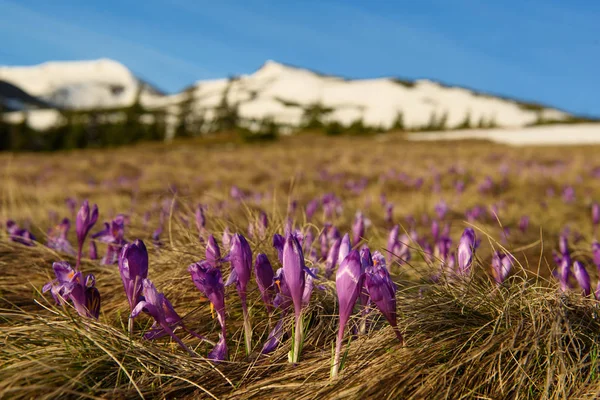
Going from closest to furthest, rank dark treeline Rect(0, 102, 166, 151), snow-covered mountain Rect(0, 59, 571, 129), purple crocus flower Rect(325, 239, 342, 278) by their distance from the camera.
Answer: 1. purple crocus flower Rect(325, 239, 342, 278)
2. dark treeline Rect(0, 102, 166, 151)
3. snow-covered mountain Rect(0, 59, 571, 129)

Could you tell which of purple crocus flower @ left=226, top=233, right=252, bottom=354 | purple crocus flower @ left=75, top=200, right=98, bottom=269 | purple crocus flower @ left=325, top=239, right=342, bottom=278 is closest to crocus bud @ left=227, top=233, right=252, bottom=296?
purple crocus flower @ left=226, top=233, right=252, bottom=354

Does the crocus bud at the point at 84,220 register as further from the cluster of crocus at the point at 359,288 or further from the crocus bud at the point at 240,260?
the cluster of crocus at the point at 359,288

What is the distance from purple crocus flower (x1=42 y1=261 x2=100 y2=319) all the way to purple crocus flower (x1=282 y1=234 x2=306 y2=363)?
0.64 meters

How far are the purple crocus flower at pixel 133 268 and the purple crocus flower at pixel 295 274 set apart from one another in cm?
45

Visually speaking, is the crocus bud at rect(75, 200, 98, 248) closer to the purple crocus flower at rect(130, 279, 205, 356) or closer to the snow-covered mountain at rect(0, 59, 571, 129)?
the purple crocus flower at rect(130, 279, 205, 356)

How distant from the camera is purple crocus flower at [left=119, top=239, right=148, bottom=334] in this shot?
4.96ft

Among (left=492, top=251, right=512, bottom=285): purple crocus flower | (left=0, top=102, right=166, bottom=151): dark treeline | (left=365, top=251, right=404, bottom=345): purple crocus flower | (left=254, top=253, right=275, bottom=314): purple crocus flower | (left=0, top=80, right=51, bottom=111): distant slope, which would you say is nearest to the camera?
(left=365, top=251, right=404, bottom=345): purple crocus flower

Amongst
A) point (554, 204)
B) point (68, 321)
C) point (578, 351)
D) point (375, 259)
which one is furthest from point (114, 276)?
point (554, 204)

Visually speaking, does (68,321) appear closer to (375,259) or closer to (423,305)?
(375,259)

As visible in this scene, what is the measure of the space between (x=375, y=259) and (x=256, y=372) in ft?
1.71

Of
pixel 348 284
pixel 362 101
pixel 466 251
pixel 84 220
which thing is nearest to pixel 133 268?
pixel 348 284

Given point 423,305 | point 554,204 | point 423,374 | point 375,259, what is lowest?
point 554,204

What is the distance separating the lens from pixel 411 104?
121438mm

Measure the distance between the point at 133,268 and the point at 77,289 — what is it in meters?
0.19
